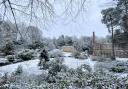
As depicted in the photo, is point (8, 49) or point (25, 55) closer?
point (25, 55)

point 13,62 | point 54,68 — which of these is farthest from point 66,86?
point 13,62

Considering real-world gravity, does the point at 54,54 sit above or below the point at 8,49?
below

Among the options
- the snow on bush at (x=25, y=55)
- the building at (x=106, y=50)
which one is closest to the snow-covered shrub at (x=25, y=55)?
the snow on bush at (x=25, y=55)

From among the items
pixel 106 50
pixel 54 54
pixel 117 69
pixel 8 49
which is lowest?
pixel 117 69

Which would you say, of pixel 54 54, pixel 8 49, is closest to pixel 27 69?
pixel 54 54

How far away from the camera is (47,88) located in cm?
959

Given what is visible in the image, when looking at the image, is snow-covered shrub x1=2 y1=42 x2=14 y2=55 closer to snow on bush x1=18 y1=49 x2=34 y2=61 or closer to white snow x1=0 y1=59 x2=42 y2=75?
snow on bush x1=18 y1=49 x2=34 y2=61

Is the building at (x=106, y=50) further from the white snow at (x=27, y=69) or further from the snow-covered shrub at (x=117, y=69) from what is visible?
the white snow at (x=27, y=69)

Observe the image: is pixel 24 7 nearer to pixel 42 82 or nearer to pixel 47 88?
pixel 47 88

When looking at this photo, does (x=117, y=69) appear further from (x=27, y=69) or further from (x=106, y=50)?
(x=106, y=50)

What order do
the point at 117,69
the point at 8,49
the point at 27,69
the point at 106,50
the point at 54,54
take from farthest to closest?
the point at 106,50 < the point at 8,49 < the point at 54,54 < the point at 27,69 < the point at 117,69

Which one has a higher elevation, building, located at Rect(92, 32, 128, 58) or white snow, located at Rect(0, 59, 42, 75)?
building, located at Rect(92, 32, 128, 58)

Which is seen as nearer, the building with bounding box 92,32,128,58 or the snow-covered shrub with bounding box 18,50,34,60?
the snow-covered shrub with bounding box 18,50,34,60

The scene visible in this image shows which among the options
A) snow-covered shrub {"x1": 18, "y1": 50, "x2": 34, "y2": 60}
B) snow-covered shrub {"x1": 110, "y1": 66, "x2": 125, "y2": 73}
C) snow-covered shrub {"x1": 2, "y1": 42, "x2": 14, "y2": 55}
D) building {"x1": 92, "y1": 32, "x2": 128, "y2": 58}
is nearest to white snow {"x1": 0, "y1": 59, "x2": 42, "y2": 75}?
snow-covered shrub {"x1": 18, "y1": 50, "x2": 34, "y2": 60}
